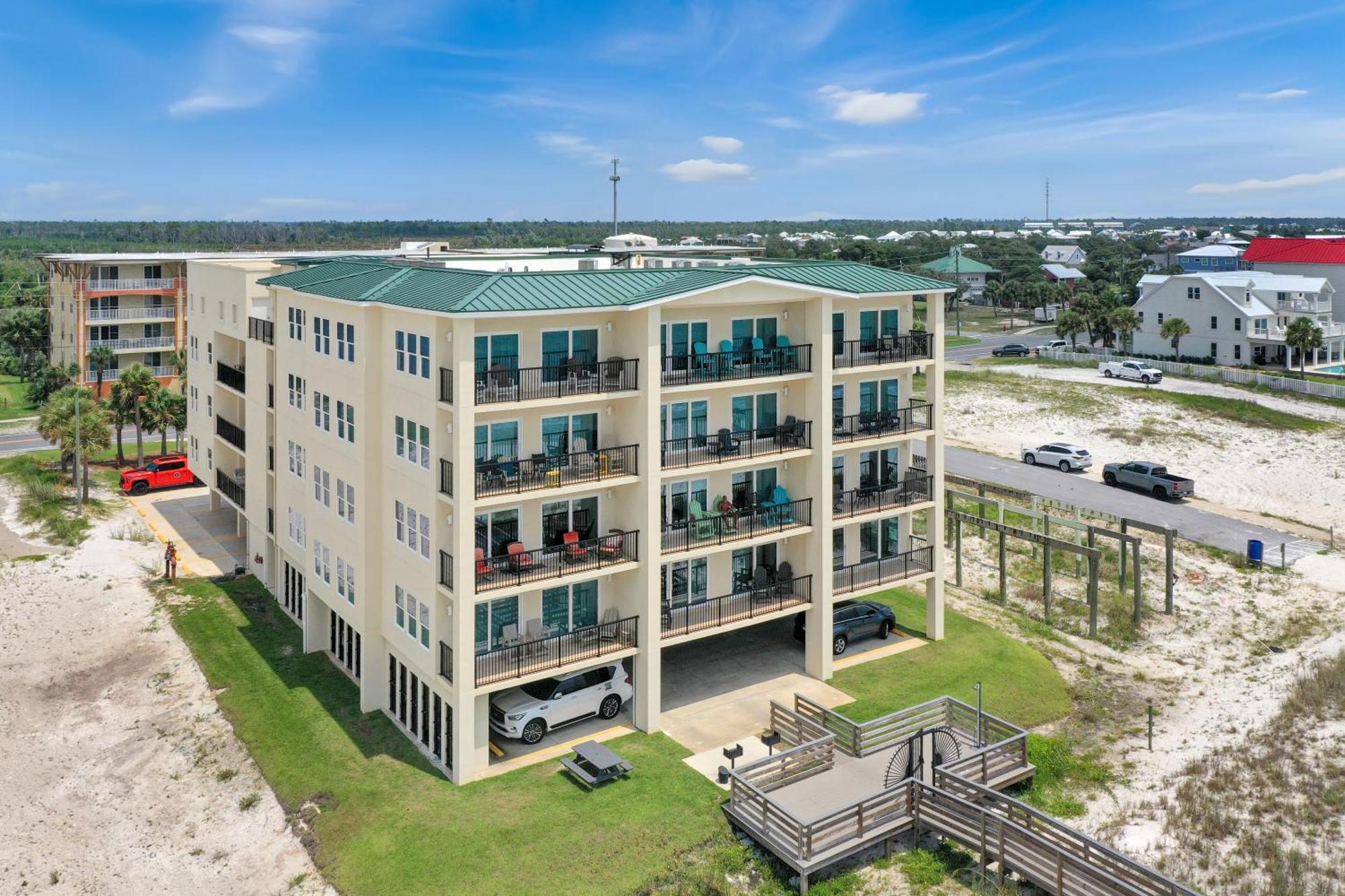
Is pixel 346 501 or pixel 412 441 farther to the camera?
pixel 346 501

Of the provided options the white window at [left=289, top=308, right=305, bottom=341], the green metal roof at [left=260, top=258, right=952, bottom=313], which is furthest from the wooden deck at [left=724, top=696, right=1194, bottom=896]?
the white window at [left=289, top=308, right=305, bottom=341]

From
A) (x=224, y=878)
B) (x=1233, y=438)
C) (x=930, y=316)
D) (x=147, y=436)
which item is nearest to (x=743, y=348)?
(x=930, y=316)

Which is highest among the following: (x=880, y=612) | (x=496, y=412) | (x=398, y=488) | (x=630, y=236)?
(x=630, y=236)

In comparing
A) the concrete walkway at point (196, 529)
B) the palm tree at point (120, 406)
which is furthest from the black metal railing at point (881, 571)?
the palm tree at point (120, 406)

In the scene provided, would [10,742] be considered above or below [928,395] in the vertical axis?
below

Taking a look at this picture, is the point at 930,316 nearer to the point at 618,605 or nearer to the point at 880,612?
the point at 880,612

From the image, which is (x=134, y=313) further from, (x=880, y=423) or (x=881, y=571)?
(x=881, y=571)

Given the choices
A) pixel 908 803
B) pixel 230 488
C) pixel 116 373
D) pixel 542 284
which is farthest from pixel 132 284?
pixel 908 803
